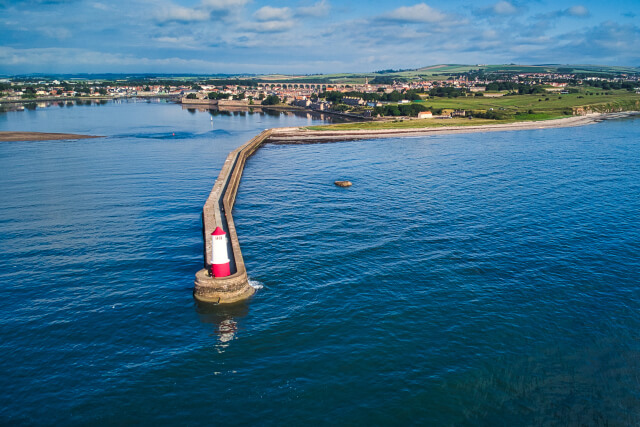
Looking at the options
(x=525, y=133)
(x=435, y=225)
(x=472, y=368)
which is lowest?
(x=472, y=368)

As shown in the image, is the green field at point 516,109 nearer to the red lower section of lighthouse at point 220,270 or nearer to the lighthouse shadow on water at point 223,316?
the red lower section of lighthouse at point 220,270

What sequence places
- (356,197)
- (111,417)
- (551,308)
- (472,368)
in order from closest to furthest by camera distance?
(111,417) → (472,368) → (551,308) → (356,197)

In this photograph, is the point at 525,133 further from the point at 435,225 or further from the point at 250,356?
the point at 250,356

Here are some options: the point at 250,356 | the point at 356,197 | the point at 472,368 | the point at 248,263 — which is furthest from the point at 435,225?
the point at 250,356

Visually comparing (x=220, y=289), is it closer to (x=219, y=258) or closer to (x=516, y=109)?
(x=219, y=258)

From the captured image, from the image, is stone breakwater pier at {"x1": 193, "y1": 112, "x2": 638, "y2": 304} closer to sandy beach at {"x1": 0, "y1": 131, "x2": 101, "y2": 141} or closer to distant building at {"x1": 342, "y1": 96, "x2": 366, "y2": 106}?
sandy beach at {"x1": 0, "y1": 131, "x2": 101, "y2": 141}

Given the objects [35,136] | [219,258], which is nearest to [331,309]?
[219,258]

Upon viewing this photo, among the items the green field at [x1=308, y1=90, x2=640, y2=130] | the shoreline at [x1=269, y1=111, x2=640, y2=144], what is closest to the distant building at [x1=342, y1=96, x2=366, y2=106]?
the green field at [x1=308, y1=90, x2=640, y2=130]
